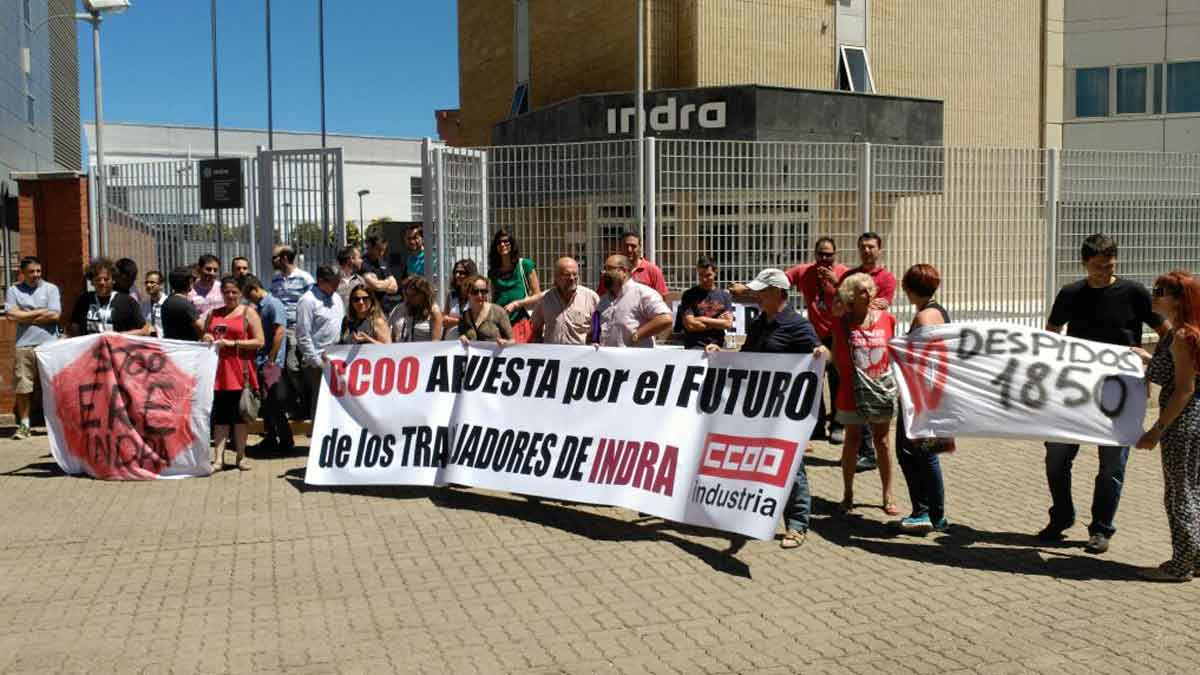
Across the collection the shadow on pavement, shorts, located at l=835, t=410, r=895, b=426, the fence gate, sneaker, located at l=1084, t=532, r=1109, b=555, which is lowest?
the shadow on pavement

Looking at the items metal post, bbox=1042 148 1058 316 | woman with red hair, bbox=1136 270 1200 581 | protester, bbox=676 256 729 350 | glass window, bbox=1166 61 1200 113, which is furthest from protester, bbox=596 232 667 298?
glass window, bbox=1166 61 1200 113

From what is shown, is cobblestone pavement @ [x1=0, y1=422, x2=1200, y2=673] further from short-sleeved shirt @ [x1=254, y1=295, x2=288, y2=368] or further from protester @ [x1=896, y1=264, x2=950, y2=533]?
short-sleeved shirt @ [x1=254, y1=295, x2=288, y2=368]

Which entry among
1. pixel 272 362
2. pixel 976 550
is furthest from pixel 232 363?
pixel 976 550

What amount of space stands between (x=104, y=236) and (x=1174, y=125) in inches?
1238

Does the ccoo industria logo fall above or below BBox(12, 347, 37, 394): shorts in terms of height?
above

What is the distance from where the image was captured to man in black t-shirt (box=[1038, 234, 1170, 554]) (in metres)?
6.91

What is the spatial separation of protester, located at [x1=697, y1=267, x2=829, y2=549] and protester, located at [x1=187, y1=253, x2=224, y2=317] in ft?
20.9

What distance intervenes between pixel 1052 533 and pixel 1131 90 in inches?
1263

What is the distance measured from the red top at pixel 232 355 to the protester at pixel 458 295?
5.77 ft

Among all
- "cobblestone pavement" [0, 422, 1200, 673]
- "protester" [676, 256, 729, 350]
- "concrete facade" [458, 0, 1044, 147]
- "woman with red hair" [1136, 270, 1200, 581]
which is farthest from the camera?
"concrete facade" [458, 0, 1044, 147]

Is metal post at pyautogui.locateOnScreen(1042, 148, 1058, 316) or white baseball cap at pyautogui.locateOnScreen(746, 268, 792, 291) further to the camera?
metal post at pyautogui.locateOnScreen(1042, 148, 1058, 316)

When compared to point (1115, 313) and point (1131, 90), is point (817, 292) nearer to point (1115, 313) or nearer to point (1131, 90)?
point (1115, 313)

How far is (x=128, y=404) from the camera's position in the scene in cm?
954

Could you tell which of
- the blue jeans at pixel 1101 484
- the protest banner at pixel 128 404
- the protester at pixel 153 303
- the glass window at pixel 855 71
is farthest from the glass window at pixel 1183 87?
the protest banner at pixel 128 404
